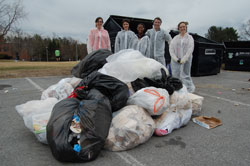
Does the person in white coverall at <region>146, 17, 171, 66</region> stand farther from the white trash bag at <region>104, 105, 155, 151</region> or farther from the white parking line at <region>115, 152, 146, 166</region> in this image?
the white parking line at <region>115, 152, 146, 166</region>

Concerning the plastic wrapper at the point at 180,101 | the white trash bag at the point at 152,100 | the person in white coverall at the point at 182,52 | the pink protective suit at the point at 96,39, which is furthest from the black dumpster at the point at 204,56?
the white trash bag at the point at 152,100

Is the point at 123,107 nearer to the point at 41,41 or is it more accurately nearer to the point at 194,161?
the point at 194,161

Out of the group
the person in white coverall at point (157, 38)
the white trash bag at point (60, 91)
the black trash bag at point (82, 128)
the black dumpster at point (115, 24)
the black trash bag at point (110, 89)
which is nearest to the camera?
the black trash bag at point (82, 128)

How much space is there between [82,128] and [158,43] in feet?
9.51

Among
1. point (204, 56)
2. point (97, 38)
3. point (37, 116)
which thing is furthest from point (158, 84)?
point (204, 56)

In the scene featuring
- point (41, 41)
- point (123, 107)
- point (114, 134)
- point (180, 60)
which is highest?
point (41, 41)

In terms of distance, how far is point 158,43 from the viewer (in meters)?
4.02

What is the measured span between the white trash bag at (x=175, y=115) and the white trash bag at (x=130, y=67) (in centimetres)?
44

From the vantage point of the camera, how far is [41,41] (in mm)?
55656

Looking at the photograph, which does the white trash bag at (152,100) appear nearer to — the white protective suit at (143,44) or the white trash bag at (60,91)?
the white trash bag at (60,91)

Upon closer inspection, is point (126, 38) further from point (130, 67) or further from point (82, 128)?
point (82, 128)

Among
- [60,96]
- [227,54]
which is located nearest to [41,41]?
[227,54]

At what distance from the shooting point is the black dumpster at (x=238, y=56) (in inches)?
385

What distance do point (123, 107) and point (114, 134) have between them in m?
0.42
